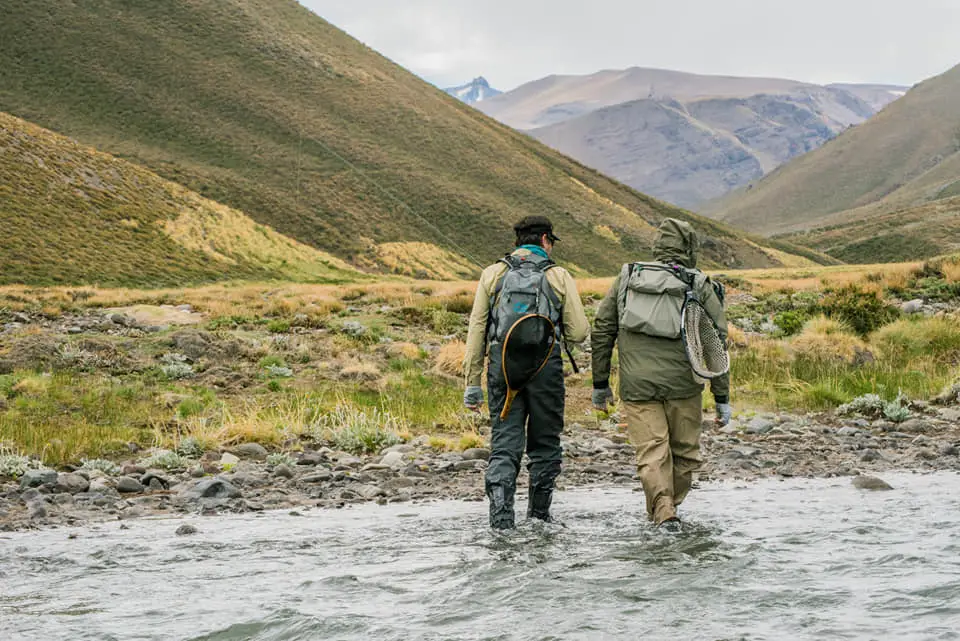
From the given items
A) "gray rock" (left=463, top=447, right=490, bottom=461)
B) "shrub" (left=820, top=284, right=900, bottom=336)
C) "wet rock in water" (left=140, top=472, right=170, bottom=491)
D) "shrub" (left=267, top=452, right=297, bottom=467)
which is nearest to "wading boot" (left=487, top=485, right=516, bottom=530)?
"gray rock" (left=463, top=447, right=490, bottom=461)

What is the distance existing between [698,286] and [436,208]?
89841 millimetres

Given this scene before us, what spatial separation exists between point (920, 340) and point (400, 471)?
36.1ft

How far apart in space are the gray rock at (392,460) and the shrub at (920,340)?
966cm

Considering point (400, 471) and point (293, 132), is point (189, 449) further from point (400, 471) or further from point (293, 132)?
point (293, 132)

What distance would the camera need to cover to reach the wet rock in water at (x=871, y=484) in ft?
26.4

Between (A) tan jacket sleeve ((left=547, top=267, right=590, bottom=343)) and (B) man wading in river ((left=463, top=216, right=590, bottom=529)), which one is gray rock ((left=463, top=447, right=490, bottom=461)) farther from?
(A) tan jacket sleeve ((left=547, top=267, right=590, bottom=343))

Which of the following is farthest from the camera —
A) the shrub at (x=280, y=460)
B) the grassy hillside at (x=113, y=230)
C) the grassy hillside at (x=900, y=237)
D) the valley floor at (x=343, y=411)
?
the grassy hillside at (x=900, y=237)

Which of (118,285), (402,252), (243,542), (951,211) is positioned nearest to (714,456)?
(243,542)

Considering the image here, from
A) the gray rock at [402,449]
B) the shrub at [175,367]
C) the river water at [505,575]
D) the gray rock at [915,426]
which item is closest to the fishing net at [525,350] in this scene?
the river water at [505,575]

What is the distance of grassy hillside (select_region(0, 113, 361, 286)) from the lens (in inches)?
2063

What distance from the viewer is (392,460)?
964 cm

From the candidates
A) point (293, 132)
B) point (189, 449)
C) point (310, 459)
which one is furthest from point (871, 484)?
point (293, 132)

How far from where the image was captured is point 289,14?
393ft

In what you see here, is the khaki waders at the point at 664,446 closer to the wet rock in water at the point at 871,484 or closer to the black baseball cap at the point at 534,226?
the black baseball cap at the point at 534,226
